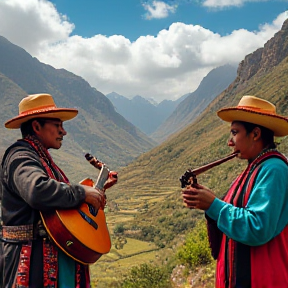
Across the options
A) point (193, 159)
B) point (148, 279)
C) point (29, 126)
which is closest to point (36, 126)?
point (29, 126)

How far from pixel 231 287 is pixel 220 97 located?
102 metres

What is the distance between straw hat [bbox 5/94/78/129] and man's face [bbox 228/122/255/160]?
144 cm

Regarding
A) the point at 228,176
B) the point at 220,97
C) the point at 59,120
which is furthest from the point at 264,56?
the point at 59,120

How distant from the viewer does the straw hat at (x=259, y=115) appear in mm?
2602

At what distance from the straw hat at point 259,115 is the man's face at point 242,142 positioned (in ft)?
Result: 0.27

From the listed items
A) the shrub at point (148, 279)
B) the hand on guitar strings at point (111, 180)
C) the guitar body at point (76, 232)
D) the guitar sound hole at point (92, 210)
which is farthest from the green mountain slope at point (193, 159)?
the guitar body at point (76, 232)

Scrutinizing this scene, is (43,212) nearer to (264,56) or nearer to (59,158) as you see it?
(264,56)

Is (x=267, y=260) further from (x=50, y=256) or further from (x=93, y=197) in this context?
(x=50, y=256)

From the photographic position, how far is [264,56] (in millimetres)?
98500

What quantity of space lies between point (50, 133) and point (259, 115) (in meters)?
1.76

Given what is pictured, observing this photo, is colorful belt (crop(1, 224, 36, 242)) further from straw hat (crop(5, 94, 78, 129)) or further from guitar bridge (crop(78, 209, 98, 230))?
straw hat (crop(5, 94, 78, 129))

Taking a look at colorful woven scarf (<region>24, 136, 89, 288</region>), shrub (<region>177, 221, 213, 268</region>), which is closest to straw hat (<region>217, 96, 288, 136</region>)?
colorful woven scarf (<region>24, 136, 89, 288</region>)

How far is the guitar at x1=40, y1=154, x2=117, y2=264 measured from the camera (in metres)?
2.54

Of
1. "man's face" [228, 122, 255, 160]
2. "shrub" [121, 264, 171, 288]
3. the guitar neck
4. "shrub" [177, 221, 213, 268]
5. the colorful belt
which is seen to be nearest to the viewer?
the colorful belt
